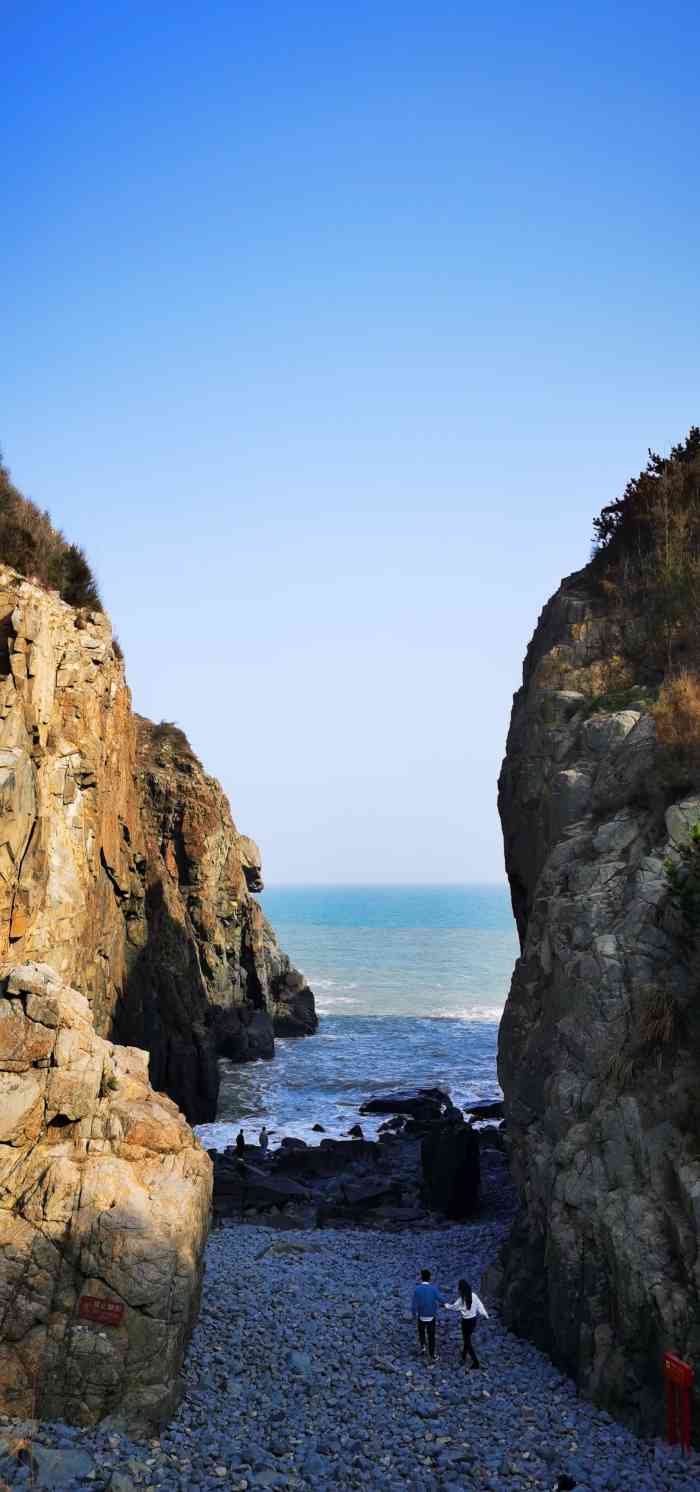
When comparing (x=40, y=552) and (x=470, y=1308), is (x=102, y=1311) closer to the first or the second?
(x=470, y=1308)

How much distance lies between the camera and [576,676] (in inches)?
915

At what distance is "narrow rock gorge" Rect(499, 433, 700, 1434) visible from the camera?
13.2 m

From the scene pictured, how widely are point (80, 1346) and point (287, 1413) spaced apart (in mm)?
3177

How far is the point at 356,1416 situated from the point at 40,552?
2563 cm

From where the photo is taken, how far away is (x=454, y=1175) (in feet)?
87.2

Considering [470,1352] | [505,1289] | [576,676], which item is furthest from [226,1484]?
[576,676]

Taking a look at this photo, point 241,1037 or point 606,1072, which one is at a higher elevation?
point 606,1072

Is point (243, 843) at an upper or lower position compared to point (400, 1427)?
upper

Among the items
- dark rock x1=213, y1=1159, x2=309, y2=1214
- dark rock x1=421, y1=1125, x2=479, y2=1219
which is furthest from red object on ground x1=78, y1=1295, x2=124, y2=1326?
dark rock x1=421, y1=1125, x2=479, y2=1219

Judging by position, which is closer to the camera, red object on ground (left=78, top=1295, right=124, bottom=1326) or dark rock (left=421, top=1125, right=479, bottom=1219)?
red object on ground (left=78, top=1295, right=124, bottom=1326)

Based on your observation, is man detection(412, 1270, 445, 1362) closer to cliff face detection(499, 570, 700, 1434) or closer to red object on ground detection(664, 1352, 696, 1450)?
cliff face detection(499, 570, 700, 1434)

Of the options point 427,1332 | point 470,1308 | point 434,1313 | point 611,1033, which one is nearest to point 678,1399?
point 470,1308

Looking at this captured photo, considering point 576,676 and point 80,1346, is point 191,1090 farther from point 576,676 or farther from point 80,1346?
point 80,1346

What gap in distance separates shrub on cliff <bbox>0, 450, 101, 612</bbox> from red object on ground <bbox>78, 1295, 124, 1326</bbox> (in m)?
Answer: 21.6
